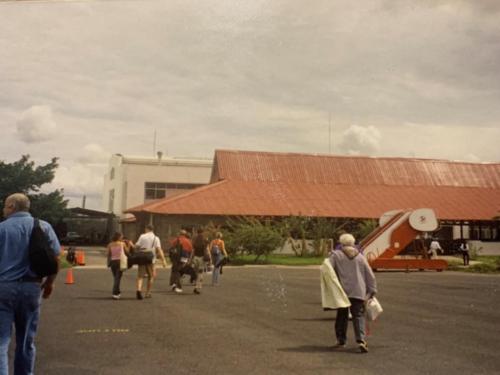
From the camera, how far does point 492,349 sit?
8.98 meters

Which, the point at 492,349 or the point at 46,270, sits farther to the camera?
the point at 492,349

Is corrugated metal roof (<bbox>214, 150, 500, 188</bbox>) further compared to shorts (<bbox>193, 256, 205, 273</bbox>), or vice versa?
corrugated metal roof (<bbox>214, 150, 500, 188</bbox>)

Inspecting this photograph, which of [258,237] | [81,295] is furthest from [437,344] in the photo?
[258,237]

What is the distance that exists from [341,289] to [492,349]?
2.25m

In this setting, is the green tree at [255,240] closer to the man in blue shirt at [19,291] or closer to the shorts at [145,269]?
the shorts at [145,269]

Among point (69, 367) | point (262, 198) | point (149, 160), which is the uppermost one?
point (149, 160)

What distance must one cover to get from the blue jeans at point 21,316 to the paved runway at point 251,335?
1.26 m

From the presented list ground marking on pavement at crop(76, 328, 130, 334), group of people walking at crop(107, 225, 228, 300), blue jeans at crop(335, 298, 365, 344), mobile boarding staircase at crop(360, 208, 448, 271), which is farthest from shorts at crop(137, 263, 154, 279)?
mobile boarding staircase at crop(360, 208, 448, 271)

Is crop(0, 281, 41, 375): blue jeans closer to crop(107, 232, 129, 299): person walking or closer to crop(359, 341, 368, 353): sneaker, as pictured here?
crop(359, 341, 368, 353): sneaker

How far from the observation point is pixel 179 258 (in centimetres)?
1739

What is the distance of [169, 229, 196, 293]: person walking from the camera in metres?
17.5

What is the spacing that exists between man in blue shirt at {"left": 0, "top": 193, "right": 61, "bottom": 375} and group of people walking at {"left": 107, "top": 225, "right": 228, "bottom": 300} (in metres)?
9.21

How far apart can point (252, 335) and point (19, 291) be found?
15.5 ft

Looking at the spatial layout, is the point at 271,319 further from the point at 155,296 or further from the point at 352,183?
the point at 352,183
